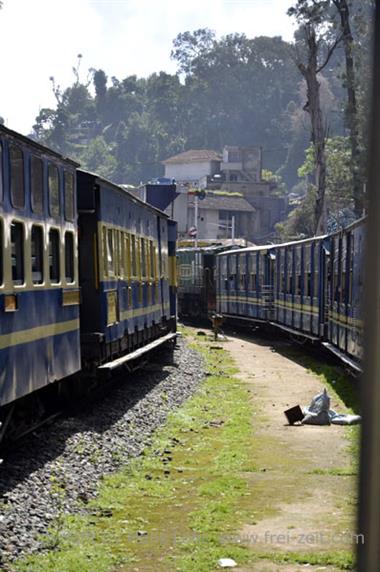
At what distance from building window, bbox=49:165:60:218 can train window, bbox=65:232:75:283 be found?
0.58 meters

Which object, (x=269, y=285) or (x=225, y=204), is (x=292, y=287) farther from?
(x=225, y=204)

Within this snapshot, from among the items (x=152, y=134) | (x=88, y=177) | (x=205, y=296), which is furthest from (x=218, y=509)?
(x=152, y=134)

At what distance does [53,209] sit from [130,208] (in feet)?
20.8

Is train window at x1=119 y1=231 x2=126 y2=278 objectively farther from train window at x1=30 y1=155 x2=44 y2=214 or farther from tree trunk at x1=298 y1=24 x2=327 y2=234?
tree trunk at x1=298 y1=24 x2=327 y2=234

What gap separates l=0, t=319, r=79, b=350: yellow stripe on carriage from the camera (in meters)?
8.93

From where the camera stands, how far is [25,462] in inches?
382

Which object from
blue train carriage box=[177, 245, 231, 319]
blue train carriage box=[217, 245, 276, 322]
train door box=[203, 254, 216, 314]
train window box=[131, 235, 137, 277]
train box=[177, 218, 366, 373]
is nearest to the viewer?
train box=[177, 218, 366, 373]

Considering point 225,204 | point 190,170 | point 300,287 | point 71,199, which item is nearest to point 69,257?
point 71,199

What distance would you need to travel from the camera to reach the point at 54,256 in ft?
36.3

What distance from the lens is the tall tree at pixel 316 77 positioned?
38.4m

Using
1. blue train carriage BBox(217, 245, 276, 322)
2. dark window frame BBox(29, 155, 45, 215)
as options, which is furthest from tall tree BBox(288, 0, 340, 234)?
dark window frame BBox(29, 155, 45, 215)

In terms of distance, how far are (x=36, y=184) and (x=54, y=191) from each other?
870 millimetres

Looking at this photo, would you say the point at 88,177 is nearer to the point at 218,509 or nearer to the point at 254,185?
the point at 218,509

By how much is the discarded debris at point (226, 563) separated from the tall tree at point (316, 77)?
32773mm
